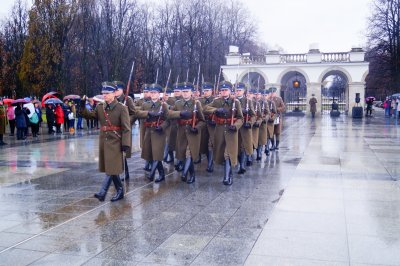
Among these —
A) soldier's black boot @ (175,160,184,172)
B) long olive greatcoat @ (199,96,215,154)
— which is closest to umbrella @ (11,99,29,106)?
soldier's black boot @ (175,160,184,172)

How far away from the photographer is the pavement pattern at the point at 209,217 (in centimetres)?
541

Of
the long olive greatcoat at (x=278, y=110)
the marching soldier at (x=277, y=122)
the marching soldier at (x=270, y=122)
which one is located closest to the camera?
the marching soldier at (x=270, y=122)

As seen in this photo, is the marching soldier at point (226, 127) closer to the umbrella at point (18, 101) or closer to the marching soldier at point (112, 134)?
the marching soldier at point (112, 134)

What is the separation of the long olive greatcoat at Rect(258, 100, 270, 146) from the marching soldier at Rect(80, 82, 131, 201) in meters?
5.95

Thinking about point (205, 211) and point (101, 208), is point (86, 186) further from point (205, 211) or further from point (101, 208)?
point (205, 211)

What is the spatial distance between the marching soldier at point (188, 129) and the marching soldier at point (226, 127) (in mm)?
325

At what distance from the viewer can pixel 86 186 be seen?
9516mm

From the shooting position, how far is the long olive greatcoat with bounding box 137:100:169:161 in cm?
974

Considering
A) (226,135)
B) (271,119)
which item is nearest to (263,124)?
(271,119)

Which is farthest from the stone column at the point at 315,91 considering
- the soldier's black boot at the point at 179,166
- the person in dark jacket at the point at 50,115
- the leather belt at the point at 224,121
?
the leather belt at the point at 224,121

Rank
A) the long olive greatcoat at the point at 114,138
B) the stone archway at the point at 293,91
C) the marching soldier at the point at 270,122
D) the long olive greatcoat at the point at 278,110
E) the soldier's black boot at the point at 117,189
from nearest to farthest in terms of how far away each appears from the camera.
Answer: the long olive greatcoat at the point at 114,138 < the soldier's black boot at the point at 117,189 < the marching soldier at the point at 270,122 < the long olive greatcoat at the point at 278,110 < the stone archway at the point at 293,91

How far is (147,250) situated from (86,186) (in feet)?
14.0

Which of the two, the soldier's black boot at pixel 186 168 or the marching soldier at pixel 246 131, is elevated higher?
the marching soldier at pixel 246 131

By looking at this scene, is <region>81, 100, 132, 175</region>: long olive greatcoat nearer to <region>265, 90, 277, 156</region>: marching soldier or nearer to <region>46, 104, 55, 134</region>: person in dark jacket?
<region>265, 90, 277, 156</region>: marching soldier
